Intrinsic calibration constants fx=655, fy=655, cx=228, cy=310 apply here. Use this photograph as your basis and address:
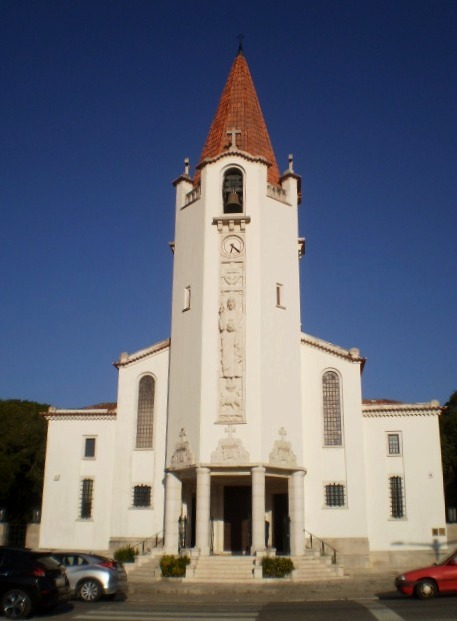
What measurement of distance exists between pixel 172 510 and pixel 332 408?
30.6 ft

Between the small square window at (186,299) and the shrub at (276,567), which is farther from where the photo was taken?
the small square window at (186,299)

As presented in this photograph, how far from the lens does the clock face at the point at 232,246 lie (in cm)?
3225

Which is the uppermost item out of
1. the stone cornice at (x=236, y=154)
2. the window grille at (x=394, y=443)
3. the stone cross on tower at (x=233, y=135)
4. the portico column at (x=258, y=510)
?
the stone cross on tower at (x=233, y=135)

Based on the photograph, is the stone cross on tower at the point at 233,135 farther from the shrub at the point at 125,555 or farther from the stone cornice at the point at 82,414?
the shrub at the point at 125,555

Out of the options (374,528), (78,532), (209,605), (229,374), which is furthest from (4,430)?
(209,605)

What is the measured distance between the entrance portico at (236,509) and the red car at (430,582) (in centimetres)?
904

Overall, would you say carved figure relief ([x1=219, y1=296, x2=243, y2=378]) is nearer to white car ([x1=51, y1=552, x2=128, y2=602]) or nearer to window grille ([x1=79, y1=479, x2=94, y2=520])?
window grille ([x1=79, y1=479, x2=94, y2=520])

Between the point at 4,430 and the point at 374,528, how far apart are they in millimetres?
32219

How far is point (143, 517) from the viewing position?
104 ft

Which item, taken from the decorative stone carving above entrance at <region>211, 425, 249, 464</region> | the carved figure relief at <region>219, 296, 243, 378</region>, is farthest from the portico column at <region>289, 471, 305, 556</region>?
the carved figure relief at <region>219, 296, 243, 378</region>

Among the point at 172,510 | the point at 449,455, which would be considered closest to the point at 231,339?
the point at 172,510

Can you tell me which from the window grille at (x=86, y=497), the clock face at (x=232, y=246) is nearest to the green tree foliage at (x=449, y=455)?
the clock face at (x=232, y=246)

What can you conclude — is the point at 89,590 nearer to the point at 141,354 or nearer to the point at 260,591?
the point at 260,591

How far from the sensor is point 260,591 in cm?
2334
